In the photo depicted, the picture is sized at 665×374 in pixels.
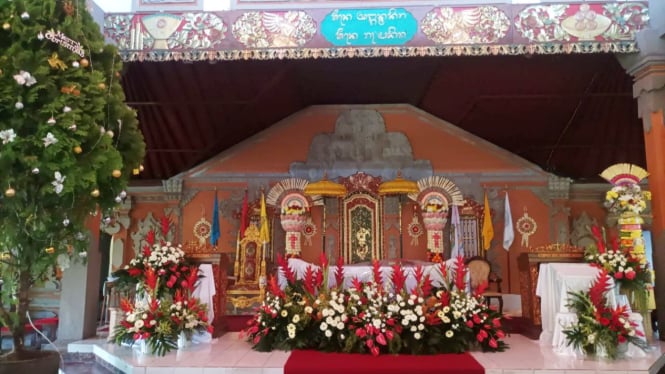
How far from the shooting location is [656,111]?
19.7ft

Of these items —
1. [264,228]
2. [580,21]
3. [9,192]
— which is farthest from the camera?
[264,228]

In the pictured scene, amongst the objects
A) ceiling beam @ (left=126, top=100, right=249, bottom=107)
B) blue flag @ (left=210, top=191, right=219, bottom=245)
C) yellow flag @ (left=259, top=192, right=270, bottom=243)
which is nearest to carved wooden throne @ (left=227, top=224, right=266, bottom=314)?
yellow flag @ (left=259, top=192, right=270, bottom=243)

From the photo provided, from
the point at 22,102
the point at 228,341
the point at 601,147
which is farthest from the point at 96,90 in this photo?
the point at 601,147

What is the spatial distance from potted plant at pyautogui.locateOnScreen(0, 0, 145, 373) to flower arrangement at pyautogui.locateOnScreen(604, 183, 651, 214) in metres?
5.46

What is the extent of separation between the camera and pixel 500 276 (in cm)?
941

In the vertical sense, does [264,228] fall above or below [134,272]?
above

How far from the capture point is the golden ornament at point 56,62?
3.28 meters

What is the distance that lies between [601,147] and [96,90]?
8570 millimetres

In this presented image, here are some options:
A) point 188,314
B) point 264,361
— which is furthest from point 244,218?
point 264,361

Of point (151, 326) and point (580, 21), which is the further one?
point (580, 21)

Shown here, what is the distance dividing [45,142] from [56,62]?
1.87 feet

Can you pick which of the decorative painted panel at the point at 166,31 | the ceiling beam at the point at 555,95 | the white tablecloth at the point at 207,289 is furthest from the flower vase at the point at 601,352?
the decorative painted panel at the point at 166,31

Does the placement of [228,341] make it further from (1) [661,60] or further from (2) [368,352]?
(1) [661,60]

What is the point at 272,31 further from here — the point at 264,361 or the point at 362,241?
the point at 362,241
